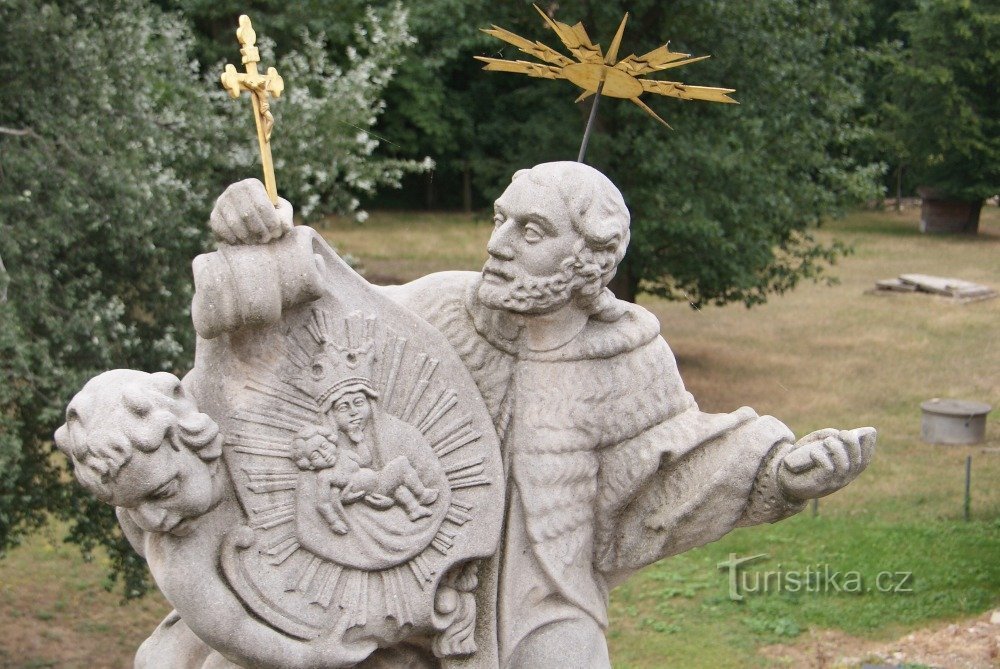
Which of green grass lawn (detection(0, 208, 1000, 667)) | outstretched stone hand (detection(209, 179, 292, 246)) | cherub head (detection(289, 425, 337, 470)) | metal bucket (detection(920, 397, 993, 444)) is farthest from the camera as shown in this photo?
metal bucket (detection(920, 397, 993, 444))

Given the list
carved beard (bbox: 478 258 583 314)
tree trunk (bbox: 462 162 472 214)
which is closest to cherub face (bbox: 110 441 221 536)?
carved beard (bbox: 478 258 583 314)

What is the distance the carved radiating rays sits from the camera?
2.97 metres

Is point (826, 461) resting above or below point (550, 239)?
below

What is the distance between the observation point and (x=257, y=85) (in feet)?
10.2

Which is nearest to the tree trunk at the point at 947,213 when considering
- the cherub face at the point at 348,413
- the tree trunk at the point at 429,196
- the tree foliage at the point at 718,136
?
the tree trunk at the point at 429,196

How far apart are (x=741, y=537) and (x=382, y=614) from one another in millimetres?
7306

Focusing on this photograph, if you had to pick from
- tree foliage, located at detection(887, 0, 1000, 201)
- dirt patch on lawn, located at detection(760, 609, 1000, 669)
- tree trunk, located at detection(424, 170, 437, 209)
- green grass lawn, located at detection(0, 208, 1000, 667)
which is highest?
tree foliage, located at detection(887, 0, 1000, 201)

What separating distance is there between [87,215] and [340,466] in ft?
15.8

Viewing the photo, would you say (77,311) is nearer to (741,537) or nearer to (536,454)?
(536,454)

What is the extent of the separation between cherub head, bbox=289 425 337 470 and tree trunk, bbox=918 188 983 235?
26075 millimetres

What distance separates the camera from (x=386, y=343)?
3080 millimetres

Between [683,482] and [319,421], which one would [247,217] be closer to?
[319,421]

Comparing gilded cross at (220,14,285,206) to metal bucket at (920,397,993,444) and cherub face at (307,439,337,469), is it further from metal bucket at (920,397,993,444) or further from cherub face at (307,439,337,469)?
metal bucket at (920,397,993,444)

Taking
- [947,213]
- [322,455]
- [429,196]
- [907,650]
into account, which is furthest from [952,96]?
[322,455]
